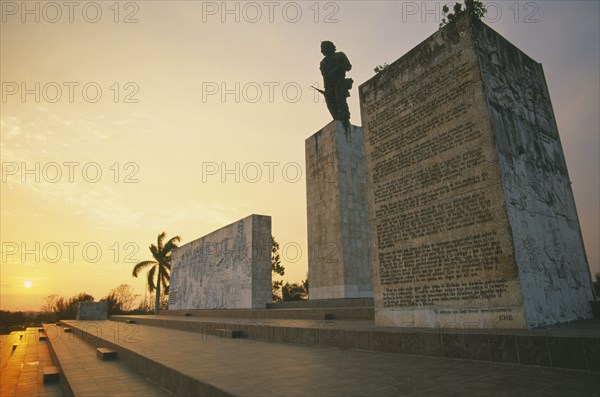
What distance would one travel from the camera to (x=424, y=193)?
20.2ft

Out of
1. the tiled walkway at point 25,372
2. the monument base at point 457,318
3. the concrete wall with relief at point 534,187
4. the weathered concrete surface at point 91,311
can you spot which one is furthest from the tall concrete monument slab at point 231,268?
the concrete wall with relief at point 534,187

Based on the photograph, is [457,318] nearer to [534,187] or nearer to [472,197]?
[472,197]

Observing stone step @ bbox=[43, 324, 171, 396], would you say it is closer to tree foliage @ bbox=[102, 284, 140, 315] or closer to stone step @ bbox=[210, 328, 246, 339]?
stone step @ bbox=[210, 328, 246, 339]

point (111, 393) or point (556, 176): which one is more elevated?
point (556, 176)

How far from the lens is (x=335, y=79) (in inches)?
579

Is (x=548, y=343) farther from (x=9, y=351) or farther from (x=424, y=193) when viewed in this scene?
(x=9, y=351)

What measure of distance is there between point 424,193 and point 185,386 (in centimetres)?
453

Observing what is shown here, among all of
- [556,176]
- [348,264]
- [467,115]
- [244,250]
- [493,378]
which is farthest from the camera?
[244,250]

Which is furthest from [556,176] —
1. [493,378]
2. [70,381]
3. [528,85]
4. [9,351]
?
[9,351]

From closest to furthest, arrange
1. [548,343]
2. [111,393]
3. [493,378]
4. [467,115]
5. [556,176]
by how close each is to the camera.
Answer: [493,378]
[548,343]
[111,393]
[467,115]
[556,176]

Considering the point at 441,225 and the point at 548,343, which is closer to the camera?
the point at 548,343

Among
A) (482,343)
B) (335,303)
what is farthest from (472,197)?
(335,303)

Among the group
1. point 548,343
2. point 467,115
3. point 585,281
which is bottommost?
point 548,343

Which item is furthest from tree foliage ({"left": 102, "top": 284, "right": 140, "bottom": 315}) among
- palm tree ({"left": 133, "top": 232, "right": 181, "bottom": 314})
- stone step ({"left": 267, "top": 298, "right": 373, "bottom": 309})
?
stone step ({"left": 267, "top": 298, "right": 373, "bottom": 309})
